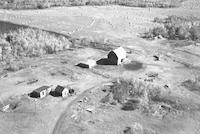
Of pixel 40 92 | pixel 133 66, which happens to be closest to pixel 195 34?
pixel 133 66

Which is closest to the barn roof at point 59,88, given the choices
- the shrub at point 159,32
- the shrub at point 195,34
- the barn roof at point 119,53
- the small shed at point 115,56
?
the small shed at point 115,56

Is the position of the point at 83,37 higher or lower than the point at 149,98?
higher

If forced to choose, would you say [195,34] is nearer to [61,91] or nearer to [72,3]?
[61,91]

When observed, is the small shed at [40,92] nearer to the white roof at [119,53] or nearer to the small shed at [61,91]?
the small shed at [61,91]

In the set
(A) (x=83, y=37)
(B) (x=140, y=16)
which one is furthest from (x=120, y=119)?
(B) (x=140, y=16)

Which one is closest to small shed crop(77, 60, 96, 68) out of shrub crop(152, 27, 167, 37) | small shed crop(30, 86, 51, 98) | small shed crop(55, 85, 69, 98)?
small shed crop(55, 85, 69, 98)

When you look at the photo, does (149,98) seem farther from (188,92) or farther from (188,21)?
(188,21)

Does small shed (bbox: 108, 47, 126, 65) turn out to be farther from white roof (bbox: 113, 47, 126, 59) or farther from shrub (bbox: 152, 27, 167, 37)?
shrub (bbox: 152, 27, 167, 37)

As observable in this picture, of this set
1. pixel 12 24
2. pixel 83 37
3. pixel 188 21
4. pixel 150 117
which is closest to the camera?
pixel 150 117
